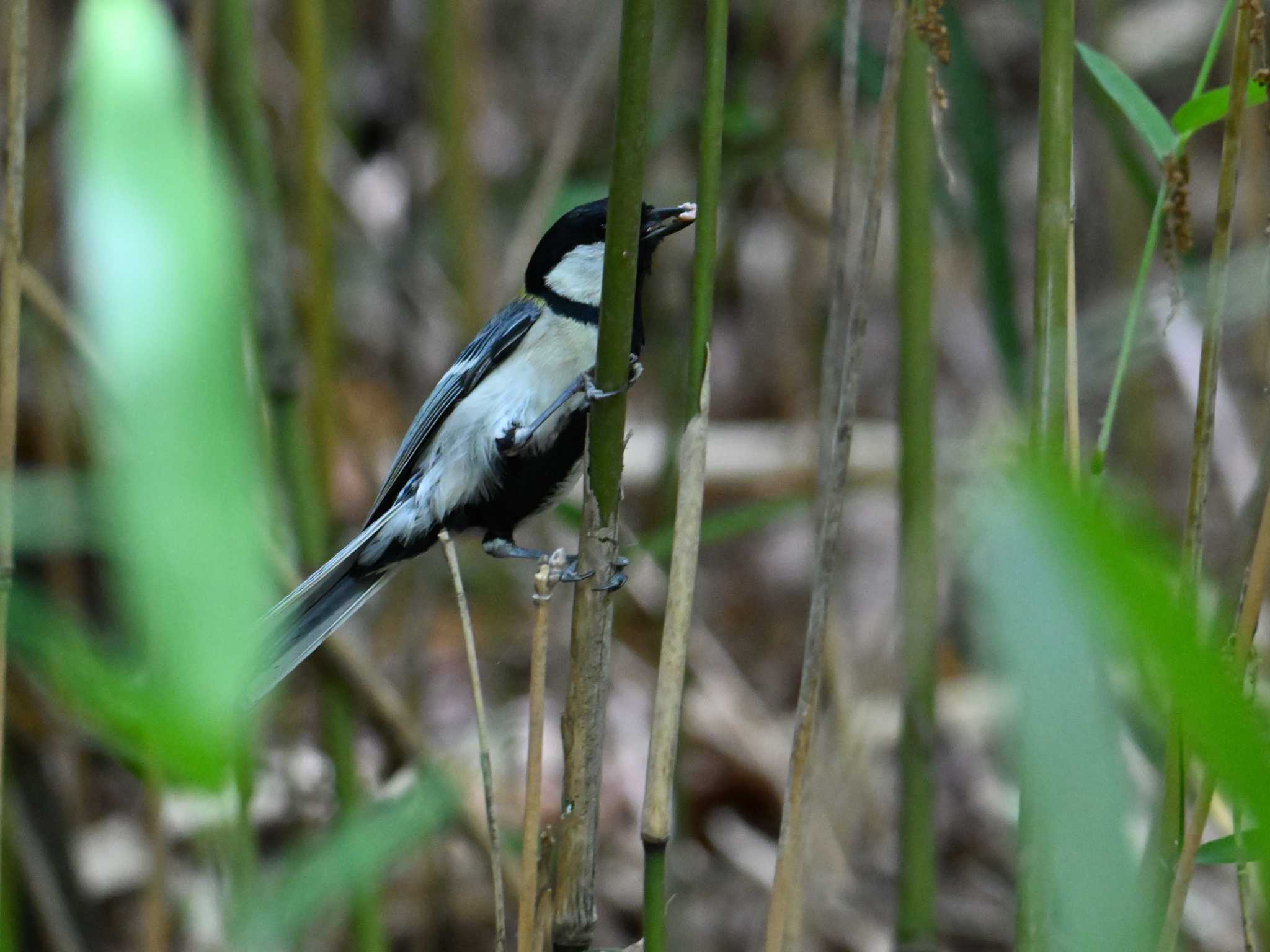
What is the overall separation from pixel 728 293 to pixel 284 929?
8.40 ft

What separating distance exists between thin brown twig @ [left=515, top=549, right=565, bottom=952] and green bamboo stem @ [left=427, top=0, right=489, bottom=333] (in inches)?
45.1

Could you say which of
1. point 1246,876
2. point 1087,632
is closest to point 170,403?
point 1087,632

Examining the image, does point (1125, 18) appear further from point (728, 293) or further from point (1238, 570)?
point (1238, 570)

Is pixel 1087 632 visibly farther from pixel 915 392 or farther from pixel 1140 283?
pixel 915 392

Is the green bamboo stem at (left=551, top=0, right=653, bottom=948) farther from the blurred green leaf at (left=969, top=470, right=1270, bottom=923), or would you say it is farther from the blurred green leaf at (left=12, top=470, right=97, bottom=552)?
the blurred green leaf at (left=12, top=470, right=97, bottom=552)

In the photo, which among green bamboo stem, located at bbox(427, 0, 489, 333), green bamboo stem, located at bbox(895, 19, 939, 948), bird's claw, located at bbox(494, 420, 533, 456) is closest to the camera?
green bamboo stem, located at bbox(895, 19, 939, 948)

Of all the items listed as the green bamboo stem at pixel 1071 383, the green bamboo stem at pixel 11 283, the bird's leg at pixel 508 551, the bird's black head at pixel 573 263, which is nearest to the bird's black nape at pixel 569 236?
the bird's black head at pixel 573 263

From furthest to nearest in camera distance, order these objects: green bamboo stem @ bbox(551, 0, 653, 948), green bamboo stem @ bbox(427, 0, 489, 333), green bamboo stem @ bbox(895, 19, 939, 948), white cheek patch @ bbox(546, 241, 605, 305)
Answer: green bamboo stem @ bbox(427, 0, 489, 333) → white cheek patch @ bbox(546, 241, 605, 305) → green bamboo stem @ bbox(895, 19, 939, 948) → green bamboo stem @ bbox(551, 0, 653, 948)

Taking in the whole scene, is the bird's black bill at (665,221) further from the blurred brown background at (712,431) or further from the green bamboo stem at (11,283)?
the green bamboo stem at (11,283)

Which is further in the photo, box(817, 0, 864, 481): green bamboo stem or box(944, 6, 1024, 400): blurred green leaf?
box(944, 6, 1024, 400): blurred green leaf

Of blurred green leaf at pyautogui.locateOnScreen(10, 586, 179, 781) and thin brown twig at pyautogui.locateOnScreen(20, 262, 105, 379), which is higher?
thin brown twig at pyautogui.locateOnScreen(20, 262, 105, 379)

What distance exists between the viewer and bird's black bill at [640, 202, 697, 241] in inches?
58.6

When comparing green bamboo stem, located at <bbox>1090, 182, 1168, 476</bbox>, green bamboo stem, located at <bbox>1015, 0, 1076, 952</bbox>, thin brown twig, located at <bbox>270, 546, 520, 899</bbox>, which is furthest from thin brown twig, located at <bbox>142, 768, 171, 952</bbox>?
green bamboo stem, located at <bbox>1090, 182, 1168, 476</bbox>

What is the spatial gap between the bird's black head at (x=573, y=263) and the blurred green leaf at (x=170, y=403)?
3.87 ft
